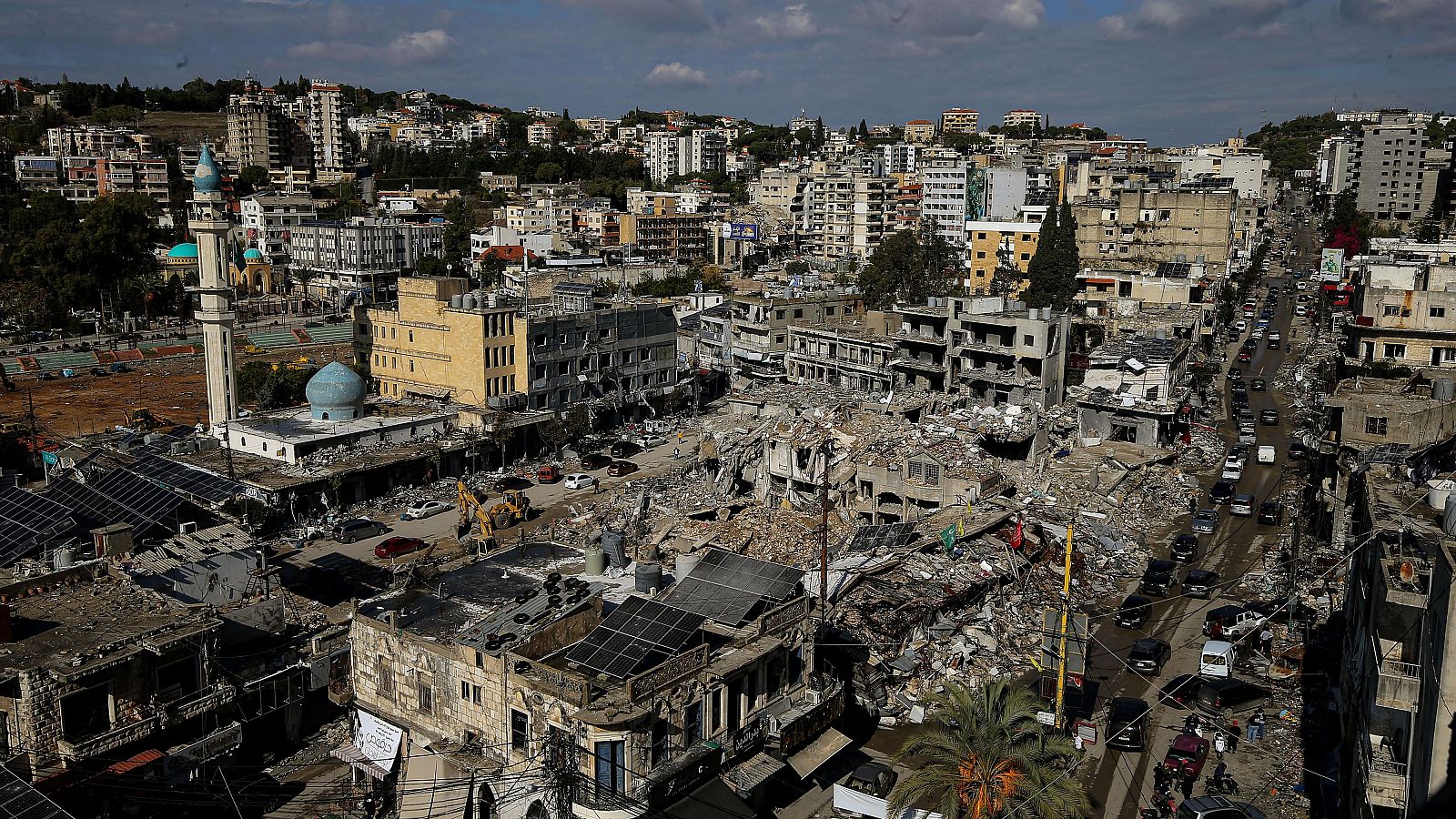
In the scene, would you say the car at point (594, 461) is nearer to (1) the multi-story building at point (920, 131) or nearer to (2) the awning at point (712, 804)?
(2) the awning at point (712, 804)

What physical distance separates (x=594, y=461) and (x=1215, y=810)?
27334mm

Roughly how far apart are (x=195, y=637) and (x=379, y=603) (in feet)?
9.33

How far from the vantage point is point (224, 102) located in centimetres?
15850

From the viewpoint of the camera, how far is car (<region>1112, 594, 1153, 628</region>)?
82.3ft

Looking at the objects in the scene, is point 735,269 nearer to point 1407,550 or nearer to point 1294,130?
point 1407,550

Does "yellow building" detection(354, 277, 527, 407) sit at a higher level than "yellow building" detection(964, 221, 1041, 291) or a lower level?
lower

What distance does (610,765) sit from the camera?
14.2m

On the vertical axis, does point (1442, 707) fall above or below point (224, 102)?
below

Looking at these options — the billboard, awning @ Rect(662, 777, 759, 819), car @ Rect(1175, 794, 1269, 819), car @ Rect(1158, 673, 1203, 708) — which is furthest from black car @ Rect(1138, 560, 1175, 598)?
the billboard

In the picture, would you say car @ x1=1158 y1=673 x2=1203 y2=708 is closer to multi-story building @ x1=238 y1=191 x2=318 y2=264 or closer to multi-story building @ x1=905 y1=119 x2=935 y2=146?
multi-story building @ x1=238 y1=191 x2=318 y2=264

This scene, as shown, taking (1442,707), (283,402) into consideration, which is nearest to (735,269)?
(283,402)

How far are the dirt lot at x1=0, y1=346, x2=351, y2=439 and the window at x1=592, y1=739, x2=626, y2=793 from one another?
39.3 m

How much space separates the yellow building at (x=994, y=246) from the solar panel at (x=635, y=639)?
60.7m

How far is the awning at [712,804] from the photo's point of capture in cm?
1450
